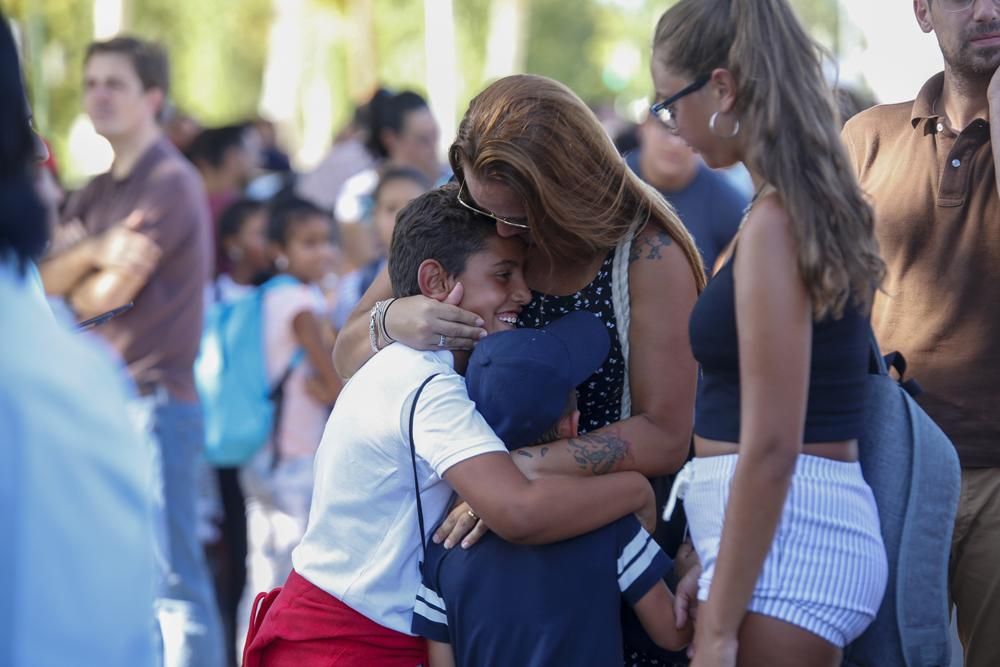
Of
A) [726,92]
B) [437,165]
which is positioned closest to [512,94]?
[726,92]

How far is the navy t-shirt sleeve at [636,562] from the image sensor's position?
7.89 ft

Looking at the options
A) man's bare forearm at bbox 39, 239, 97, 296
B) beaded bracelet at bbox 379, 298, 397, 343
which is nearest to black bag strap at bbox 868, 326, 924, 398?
beaded bracelet at bbox 379, 298, 397, 343

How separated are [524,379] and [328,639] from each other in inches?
26.5

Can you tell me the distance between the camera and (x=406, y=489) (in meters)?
2.52

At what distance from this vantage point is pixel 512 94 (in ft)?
8.68

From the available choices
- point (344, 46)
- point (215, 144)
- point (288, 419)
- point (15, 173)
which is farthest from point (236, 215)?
point (344, 46)

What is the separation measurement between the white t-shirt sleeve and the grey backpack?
0.73 metres

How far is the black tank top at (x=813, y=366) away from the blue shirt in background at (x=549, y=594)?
30 cm

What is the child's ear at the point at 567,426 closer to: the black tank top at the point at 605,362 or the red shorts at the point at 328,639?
the black tank top at the point at 605,362

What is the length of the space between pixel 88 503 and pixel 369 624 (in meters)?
1.11

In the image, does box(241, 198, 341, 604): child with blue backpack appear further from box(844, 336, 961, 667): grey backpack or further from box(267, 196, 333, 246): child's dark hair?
box(844, 336, 961, 667): grey backpack

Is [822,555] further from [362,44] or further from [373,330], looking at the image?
[362,44]

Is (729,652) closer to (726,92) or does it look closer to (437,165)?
(726,92)

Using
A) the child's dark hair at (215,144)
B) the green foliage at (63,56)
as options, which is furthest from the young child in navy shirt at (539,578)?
the green foliage at (63,56)
